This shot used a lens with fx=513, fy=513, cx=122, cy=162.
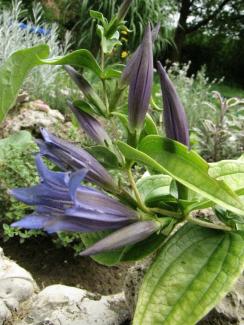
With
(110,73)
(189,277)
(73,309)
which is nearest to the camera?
(189,277)

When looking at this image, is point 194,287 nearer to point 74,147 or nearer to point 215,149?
point 74,147

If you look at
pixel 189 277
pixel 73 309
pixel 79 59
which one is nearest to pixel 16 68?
pixel 79 59

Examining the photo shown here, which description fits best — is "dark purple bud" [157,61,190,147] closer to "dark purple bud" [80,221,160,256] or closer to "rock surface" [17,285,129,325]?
"dark purple bud" [80,221,160,256]

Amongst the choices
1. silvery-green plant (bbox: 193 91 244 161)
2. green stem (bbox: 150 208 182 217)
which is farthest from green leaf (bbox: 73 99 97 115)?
silvery-green plant (bbox: 193 91 244 161)

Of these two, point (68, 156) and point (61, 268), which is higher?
point (68, 156)

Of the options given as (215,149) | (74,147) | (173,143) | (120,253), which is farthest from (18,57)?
(215,149)

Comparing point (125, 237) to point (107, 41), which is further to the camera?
point (107, 41)

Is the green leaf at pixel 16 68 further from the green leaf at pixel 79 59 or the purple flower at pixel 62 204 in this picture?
the purple flower at pixel 62 204

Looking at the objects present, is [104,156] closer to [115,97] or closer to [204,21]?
[115,97]
